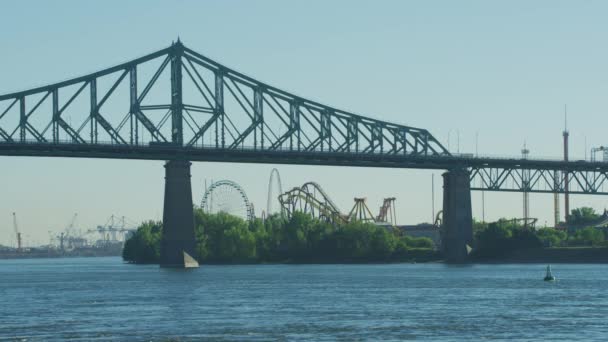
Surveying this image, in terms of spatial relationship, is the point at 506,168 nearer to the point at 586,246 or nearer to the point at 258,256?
the point at 586,246

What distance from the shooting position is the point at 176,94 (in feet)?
516

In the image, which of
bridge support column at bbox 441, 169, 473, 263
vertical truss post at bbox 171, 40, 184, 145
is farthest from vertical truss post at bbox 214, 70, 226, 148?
bridge support column at bbox 441, 169, 473, 263

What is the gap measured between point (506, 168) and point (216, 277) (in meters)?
59.6

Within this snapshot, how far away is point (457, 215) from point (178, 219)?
3976 cm

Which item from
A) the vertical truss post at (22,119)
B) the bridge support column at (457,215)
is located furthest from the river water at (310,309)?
the bridge support column at (457,215)

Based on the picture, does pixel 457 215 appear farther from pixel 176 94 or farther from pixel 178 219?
pixel 178 219

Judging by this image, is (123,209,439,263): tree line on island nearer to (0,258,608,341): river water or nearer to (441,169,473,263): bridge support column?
(441,169,473,263): bridge support column

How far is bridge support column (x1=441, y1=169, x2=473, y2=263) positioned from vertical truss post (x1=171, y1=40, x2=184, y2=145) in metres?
37.0

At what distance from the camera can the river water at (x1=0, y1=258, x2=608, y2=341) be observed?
65.9 m

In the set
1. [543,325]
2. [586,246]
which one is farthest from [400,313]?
[586,246]

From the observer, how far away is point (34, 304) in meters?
90.3

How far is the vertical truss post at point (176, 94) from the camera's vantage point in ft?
513

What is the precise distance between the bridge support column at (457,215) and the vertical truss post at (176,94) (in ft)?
121

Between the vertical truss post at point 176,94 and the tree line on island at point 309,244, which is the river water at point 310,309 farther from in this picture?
the tree line on island at point 309,244
